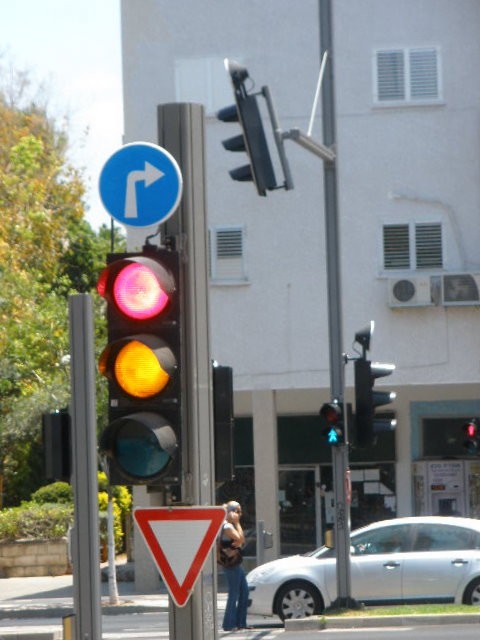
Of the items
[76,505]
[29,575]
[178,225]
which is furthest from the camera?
[29,575]

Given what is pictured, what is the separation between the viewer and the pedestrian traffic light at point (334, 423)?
18.5 meters

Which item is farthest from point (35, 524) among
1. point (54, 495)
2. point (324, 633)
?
point (324, 633)

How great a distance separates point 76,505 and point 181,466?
21.9 inches

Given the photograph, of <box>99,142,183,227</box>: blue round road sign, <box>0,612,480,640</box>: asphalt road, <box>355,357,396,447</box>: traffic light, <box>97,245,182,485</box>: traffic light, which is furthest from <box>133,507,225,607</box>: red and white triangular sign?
<box>355,357,396,447</box>: traffic light

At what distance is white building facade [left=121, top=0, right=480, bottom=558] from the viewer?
28438 millimetres

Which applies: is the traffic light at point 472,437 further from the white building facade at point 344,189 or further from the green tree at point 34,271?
the green tree at point 34,271

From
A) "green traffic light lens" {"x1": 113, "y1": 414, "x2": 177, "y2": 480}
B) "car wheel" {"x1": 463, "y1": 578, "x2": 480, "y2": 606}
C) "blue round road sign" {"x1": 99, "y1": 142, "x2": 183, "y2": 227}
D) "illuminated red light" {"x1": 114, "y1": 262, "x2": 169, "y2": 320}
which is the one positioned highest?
"blue round road sign" {"x1": 99, "y1": 142, "x2": 183, "y2": 227}

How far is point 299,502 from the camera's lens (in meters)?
32.2

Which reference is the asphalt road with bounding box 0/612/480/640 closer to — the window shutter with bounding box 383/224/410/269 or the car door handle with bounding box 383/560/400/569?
the car door handle with bounding box 383/560/400/569

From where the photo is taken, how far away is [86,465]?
582 centimetres

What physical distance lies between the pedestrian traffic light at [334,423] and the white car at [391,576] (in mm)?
1902

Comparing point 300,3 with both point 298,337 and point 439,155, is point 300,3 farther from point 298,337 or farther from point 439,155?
point 298,337

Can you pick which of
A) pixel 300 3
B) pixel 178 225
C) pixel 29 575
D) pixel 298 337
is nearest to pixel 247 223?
pixel 298 337

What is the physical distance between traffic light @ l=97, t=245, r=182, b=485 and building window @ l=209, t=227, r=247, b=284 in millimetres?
22848
